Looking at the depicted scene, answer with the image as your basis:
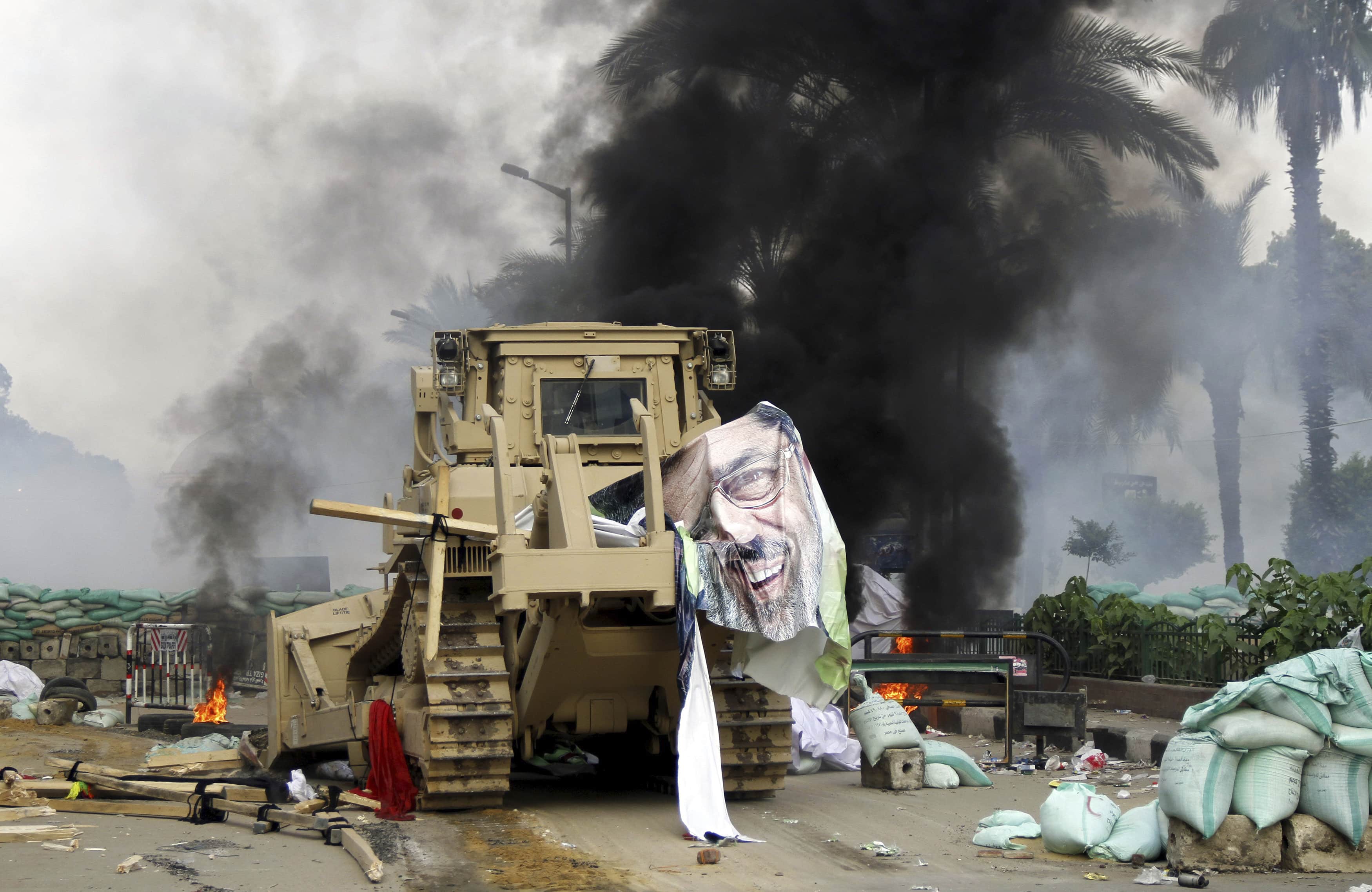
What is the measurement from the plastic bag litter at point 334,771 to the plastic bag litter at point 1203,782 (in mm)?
5967

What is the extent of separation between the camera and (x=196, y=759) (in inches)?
429

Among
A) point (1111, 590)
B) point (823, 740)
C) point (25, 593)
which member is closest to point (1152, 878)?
point (823, 740)

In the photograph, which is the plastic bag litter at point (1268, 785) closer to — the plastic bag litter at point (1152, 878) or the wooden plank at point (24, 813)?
the plastic bag litter at point (1152, 878)

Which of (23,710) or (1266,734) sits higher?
(1266,734)

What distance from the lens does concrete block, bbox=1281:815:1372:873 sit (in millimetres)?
6500

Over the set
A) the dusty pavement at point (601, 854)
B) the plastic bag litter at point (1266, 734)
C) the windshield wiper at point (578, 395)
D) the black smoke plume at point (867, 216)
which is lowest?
the dusty pavement at point (601, 854)

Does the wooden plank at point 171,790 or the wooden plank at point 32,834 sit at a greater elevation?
the wooden plank at point 171,790

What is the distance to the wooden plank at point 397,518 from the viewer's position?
294 inches

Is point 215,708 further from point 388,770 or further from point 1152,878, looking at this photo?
point 1152,878

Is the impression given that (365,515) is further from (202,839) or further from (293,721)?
(293,721)

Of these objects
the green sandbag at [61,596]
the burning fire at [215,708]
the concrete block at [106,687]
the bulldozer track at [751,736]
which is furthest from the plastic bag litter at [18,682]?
the bulldozer track at [751,736]

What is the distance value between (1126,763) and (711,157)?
11.5 m

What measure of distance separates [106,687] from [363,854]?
14.4 metres

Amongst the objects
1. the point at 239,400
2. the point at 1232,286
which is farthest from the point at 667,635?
the point at 1232,286
